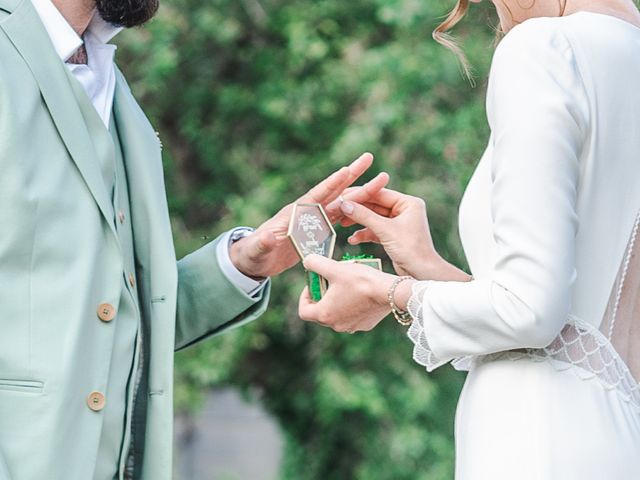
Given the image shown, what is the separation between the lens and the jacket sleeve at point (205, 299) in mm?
2699

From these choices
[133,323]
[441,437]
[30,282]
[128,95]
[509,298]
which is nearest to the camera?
[509,298]

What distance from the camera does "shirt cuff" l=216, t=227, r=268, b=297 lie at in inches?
107

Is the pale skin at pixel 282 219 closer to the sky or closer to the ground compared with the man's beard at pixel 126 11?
closer to the ground

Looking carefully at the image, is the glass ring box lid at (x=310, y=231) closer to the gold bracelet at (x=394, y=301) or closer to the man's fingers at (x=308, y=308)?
the man's fingers at (x=308, y=308)

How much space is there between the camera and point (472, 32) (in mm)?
6148

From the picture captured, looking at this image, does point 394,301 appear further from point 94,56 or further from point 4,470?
point 94,56

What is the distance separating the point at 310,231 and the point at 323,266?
0.62 feet

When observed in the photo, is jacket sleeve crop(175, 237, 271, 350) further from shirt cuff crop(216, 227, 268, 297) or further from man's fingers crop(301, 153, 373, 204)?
man's fingers crop(301, 153, 373, 204)

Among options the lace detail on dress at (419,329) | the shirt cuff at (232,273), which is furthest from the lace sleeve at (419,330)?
the shirt cuff at (232,273)

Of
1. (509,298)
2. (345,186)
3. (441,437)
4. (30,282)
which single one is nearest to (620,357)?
(509,298)

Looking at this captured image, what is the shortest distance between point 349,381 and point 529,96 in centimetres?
413

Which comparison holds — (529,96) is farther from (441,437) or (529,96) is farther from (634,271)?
(441,437)

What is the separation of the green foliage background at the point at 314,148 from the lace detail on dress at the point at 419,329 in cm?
375

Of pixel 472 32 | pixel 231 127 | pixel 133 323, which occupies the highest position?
pixel 133 323
